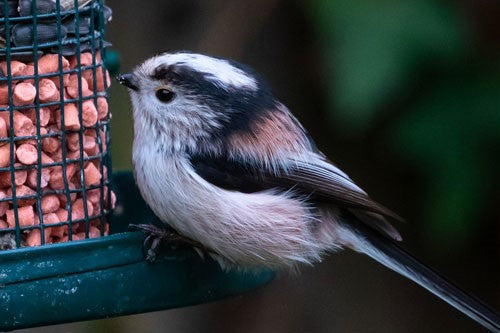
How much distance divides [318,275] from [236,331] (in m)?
0.50

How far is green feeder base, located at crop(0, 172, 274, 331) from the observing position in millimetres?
2287

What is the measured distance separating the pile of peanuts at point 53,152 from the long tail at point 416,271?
88 cm

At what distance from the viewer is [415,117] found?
355cm

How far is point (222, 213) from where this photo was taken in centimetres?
265

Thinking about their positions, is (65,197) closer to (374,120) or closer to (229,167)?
(229,167)

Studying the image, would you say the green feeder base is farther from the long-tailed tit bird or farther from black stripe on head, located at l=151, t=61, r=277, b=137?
black stripe on head, located at l=151, t=61, r=277, b=137

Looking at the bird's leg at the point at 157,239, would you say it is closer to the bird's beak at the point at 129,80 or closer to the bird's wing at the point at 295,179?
the bird's wing at the point at 295,179

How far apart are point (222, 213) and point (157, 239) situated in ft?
0.82

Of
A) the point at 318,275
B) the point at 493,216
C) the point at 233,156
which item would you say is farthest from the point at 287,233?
the point at 318,275

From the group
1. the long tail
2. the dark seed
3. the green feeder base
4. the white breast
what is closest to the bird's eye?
the white breast

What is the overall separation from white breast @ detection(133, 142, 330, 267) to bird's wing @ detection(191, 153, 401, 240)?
0.10 ft

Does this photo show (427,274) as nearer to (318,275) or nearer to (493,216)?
(493,216)

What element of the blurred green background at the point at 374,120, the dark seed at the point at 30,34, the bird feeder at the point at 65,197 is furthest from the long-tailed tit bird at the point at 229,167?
the blurred green background at the point at 374,120

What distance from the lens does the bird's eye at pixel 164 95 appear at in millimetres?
2824
